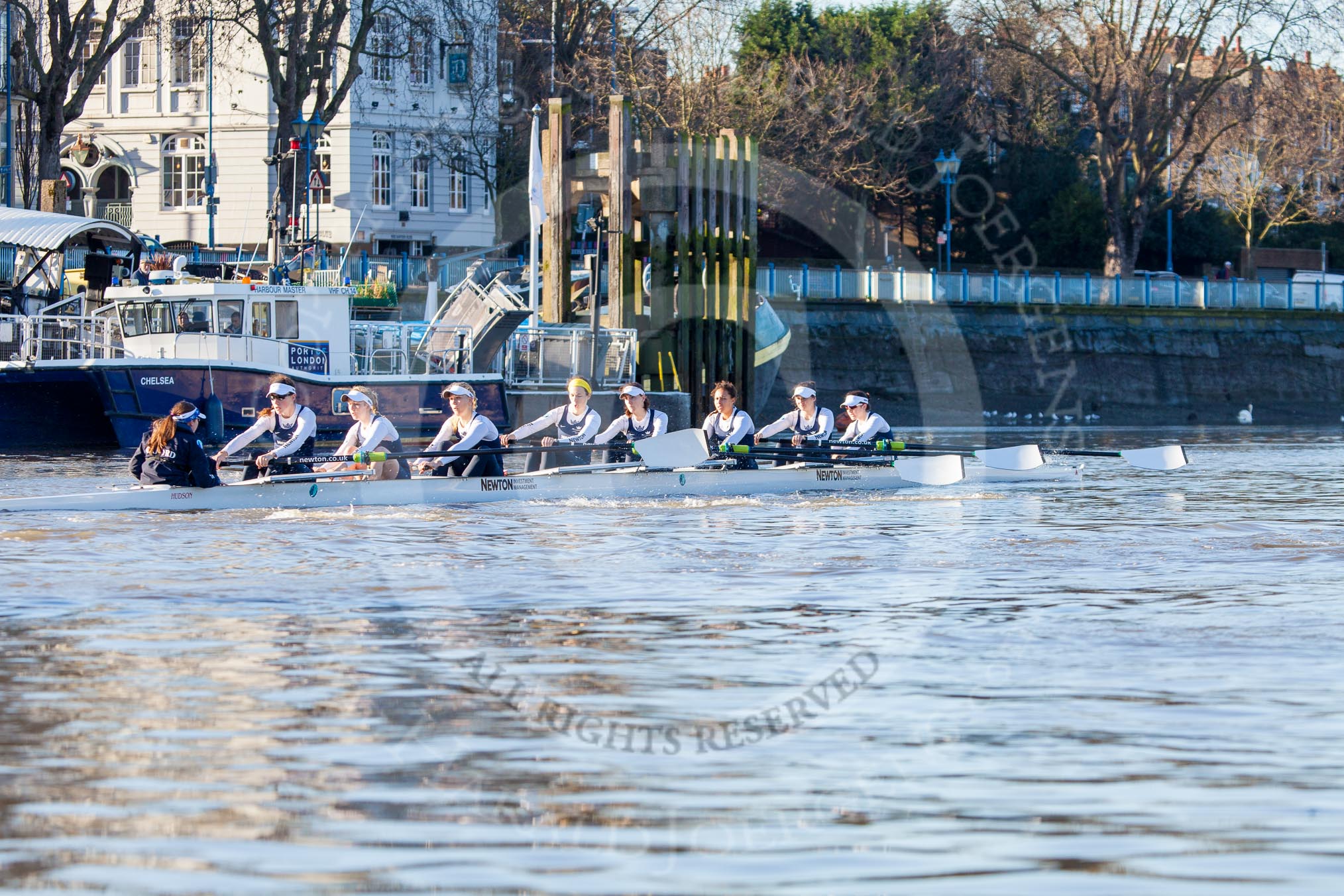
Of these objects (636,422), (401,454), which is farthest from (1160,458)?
(401,454)

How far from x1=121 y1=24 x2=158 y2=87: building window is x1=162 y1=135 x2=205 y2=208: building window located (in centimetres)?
217

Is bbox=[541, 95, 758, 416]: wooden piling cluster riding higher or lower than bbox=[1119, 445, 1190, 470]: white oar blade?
higher

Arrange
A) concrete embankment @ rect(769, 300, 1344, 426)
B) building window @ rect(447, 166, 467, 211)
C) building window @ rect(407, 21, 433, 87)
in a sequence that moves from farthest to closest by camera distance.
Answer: building window @ rect(447, 166, 467, 211) → building window @ rect(407, 21, 433, 87) → concrete embankment @ rect(769, 300, 1344, 426)

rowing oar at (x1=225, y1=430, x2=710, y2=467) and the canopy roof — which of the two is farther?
the canopy roof

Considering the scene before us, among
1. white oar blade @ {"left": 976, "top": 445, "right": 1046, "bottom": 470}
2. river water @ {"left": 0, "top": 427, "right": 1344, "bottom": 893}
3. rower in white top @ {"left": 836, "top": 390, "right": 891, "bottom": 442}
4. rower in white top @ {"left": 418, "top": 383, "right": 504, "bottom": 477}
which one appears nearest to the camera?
river water @ {"left": 0, "top": 427, "right": 1344, "bottom": 893}

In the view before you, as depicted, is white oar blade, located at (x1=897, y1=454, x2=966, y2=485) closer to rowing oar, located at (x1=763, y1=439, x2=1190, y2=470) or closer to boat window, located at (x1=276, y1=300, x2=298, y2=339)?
rowing oar, located at (x1=763, y1=439, x2=1190, y2=470)

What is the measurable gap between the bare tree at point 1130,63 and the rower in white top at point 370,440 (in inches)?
1333

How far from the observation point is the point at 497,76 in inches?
2056

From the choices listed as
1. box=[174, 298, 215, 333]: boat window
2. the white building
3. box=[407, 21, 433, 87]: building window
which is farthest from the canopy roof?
the white building

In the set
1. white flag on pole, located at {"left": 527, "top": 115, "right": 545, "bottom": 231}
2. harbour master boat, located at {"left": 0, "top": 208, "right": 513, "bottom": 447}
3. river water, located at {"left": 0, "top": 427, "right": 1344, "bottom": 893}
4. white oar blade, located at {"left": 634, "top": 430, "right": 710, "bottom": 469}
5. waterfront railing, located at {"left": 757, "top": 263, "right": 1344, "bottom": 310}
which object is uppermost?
white flag on pole, located at {"left": 527, "top": 115, "right": 545, "bottom": 231}

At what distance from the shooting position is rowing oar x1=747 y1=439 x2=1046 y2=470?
2125cm

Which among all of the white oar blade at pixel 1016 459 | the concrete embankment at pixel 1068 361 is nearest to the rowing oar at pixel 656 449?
the white oar blade at pixel 1016 459

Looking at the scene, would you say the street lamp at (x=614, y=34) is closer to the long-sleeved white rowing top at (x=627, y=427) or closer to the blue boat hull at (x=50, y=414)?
the blue boat hull at (x=50, y=414)

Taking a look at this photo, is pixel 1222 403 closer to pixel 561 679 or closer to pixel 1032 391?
pixel 1032 391
